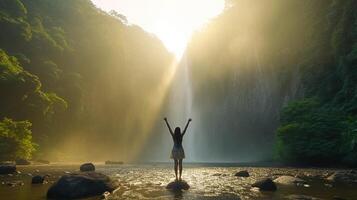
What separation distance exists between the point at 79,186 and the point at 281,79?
45.3m

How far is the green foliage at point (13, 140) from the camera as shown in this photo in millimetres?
33844

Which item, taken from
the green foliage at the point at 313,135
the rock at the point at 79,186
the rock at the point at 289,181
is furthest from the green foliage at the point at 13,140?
the rock at the point at 289,181

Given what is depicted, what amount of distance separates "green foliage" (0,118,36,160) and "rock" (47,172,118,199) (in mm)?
25546

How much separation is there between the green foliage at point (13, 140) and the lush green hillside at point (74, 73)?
37.1 ft

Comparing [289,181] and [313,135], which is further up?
[313,135]

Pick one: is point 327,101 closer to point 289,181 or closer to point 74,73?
point 289,181

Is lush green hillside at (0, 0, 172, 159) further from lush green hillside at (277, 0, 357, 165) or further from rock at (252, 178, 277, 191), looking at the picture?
rock at (252, 178, 277, 191)

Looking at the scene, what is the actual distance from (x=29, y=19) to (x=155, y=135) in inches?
1466

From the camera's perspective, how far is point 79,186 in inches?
444

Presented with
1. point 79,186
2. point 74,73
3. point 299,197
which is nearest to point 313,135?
point 299,197

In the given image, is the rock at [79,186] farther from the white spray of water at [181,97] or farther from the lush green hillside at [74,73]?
the white spray of water at [181,97]

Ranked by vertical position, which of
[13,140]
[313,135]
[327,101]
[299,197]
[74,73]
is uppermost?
[74,73]

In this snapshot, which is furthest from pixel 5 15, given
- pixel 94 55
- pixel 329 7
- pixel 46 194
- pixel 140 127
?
pixel 46 194

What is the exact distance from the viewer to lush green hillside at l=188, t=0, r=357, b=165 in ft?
105
